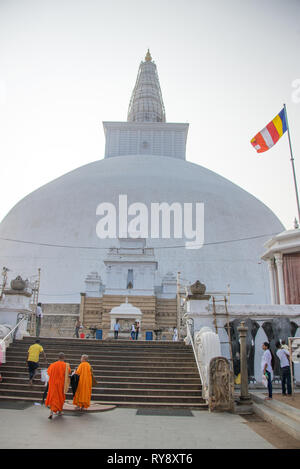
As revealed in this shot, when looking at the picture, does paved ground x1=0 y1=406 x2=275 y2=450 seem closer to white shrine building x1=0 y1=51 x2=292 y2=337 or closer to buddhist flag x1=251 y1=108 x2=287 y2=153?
buddhist flag x1=251 y1=108 x2=287 y2=153

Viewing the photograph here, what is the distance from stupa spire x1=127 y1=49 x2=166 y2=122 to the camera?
44875mm

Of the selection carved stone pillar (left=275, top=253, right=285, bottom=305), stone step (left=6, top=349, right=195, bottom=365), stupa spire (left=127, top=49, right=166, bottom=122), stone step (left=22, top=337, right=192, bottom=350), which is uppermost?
stupa spire (left=127, top=49, right=166, bottom=122)

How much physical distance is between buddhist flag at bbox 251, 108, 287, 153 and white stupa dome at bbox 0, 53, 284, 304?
971 centimetres

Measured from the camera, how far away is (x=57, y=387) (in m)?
7.48

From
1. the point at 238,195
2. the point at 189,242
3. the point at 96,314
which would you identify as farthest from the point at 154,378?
the point at 238,195

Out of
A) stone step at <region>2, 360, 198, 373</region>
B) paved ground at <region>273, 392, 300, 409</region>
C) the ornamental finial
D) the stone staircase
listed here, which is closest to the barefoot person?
the stone staircase

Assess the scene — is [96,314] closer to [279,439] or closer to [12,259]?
[12,259]

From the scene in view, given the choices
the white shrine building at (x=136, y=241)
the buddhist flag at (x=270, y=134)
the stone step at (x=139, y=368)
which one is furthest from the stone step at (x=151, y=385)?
the buddhist flag at (x=270, y=134)

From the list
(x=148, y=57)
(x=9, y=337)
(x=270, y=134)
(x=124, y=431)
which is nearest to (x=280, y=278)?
(x=270, y=134)

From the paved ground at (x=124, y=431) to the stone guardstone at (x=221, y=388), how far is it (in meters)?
0.32

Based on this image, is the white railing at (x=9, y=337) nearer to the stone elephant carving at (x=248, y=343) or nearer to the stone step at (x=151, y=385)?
the stone step at (x=151, y=385)

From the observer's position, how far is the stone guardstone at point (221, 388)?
27.7ft

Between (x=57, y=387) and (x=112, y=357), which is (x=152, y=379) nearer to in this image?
(x=112, y=357)

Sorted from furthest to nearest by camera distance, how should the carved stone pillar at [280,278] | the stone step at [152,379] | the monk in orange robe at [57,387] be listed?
the carved stone pillar at [280,278] → the stone step at [152,379] → the monk in orange robe at [57,387]
